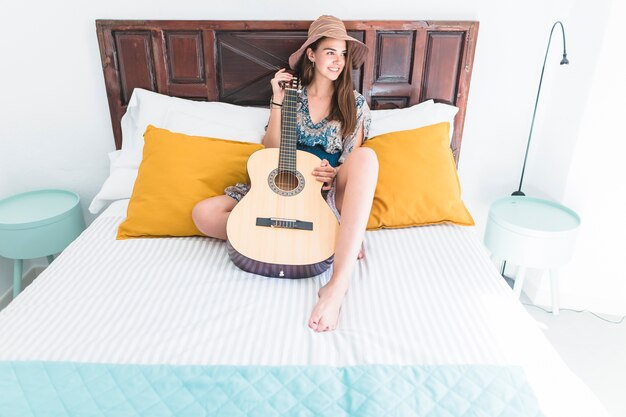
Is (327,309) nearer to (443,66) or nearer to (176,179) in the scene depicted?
(176,179)

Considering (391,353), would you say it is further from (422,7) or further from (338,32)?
(422,7)

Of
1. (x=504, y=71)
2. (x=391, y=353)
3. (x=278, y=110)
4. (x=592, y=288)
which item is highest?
(x=504, y=71)

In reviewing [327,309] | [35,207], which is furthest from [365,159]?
[35,207]

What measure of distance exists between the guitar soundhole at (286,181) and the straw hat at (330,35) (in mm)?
519

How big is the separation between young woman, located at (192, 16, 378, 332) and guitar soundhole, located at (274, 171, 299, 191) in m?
0.08

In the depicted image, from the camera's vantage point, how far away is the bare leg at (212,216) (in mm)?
1652

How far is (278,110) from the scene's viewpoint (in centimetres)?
186

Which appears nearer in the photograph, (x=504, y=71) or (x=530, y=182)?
(x=504, y=71)

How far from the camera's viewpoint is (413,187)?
5.86 feet

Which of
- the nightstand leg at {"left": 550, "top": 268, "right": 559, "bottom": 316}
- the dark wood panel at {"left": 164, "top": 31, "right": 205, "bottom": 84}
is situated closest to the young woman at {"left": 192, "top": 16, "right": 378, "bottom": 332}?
the dark wood panel at {"left": 164, "top": 31, "right": 205, "bottom": 84}

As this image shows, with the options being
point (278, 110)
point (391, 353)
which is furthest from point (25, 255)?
point (391, 353)

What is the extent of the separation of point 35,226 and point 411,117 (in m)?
1.72

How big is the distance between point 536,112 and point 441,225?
0.91 meters

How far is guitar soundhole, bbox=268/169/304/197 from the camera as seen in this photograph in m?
1.62
